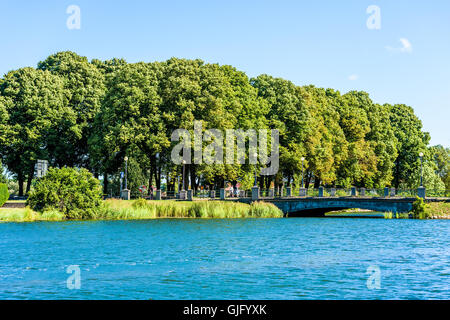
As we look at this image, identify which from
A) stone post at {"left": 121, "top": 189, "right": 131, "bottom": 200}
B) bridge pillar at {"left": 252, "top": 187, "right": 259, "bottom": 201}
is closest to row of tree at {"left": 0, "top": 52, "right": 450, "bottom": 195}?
stone post at {"left": 121, "top": 189, "right": 131, "bottom": 200}

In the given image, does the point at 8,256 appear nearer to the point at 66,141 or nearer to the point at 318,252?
the point at 318,252

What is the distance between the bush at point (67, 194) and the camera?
49.9 m

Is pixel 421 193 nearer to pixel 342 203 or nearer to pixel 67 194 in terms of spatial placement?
pixel 342 203

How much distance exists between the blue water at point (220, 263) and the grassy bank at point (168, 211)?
763 cm

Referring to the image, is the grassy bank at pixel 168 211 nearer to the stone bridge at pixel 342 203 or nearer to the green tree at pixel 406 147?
the stone bridge at pixel 342 203

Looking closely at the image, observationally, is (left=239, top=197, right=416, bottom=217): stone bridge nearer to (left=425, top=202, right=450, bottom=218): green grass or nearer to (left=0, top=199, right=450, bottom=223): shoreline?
(left=0, top=199, right=450, bottom=223): shoreline

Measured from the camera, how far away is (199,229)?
43.1m

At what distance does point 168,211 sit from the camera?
5597cm

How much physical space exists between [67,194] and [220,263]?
94.1ft

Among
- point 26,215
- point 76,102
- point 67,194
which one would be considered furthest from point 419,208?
point 76,102

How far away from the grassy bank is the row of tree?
21.8ft

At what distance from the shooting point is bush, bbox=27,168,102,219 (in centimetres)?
4988

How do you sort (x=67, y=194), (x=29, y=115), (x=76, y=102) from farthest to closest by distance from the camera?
(x=76, y=102) < (x=29, y=115) < (x=67, y=194)

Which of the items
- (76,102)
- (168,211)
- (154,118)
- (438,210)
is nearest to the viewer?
(168,211)
